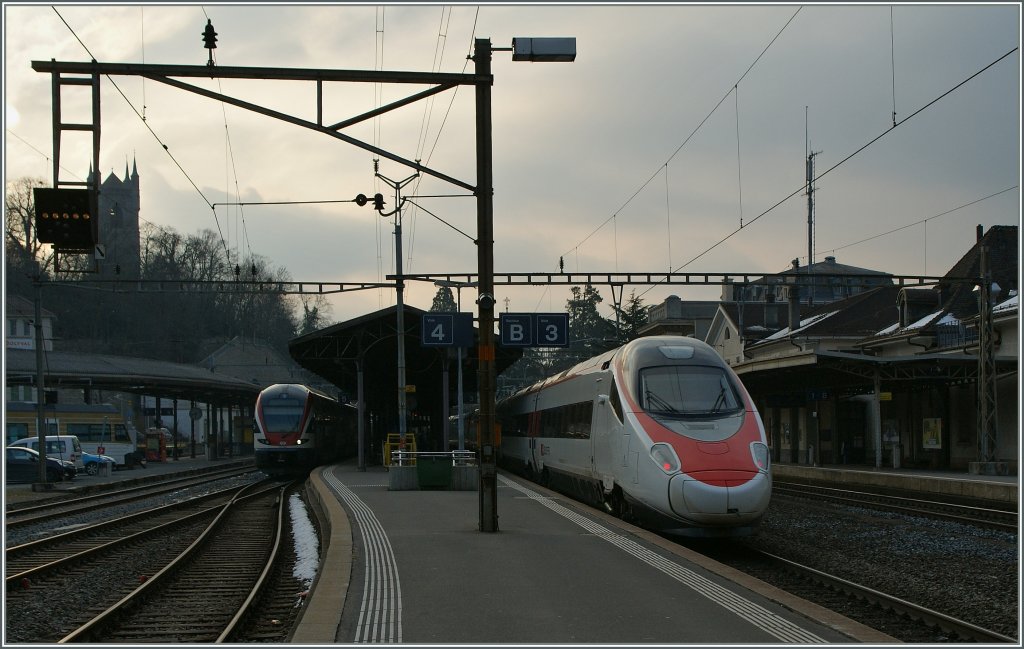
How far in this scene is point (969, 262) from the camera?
43.3 m

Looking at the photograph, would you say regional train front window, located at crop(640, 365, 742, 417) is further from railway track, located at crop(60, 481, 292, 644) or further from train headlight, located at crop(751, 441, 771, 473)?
railway track, located at crop(60, 481, 292, 644)

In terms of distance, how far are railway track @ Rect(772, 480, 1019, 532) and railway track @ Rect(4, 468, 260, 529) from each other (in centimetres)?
1734

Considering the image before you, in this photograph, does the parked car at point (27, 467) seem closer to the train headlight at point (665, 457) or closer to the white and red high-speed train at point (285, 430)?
the white and red high-speed train at point (285, 430)

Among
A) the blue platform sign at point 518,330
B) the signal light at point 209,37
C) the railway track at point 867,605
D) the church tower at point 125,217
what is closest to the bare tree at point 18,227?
the church tower at point 125,217

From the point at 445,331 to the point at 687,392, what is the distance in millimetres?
13016

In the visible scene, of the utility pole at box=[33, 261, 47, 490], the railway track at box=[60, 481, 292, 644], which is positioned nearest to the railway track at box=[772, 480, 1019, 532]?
the railway track at box=[60, 481, 292, 644]

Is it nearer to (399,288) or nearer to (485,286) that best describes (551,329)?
(399,288)

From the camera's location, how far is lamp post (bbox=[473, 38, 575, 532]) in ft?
46.6

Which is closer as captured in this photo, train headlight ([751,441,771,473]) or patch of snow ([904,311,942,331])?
train headlight ([751,441,771,473])

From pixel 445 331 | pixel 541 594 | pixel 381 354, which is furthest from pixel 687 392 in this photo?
pixel 381 354

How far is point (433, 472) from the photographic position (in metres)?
24.0

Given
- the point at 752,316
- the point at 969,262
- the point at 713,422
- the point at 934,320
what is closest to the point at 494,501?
the point at 713,422

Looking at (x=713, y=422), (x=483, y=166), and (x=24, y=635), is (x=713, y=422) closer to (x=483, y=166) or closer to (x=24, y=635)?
(x=483, y=166)

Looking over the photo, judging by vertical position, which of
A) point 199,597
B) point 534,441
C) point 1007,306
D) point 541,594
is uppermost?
point 1007,306
